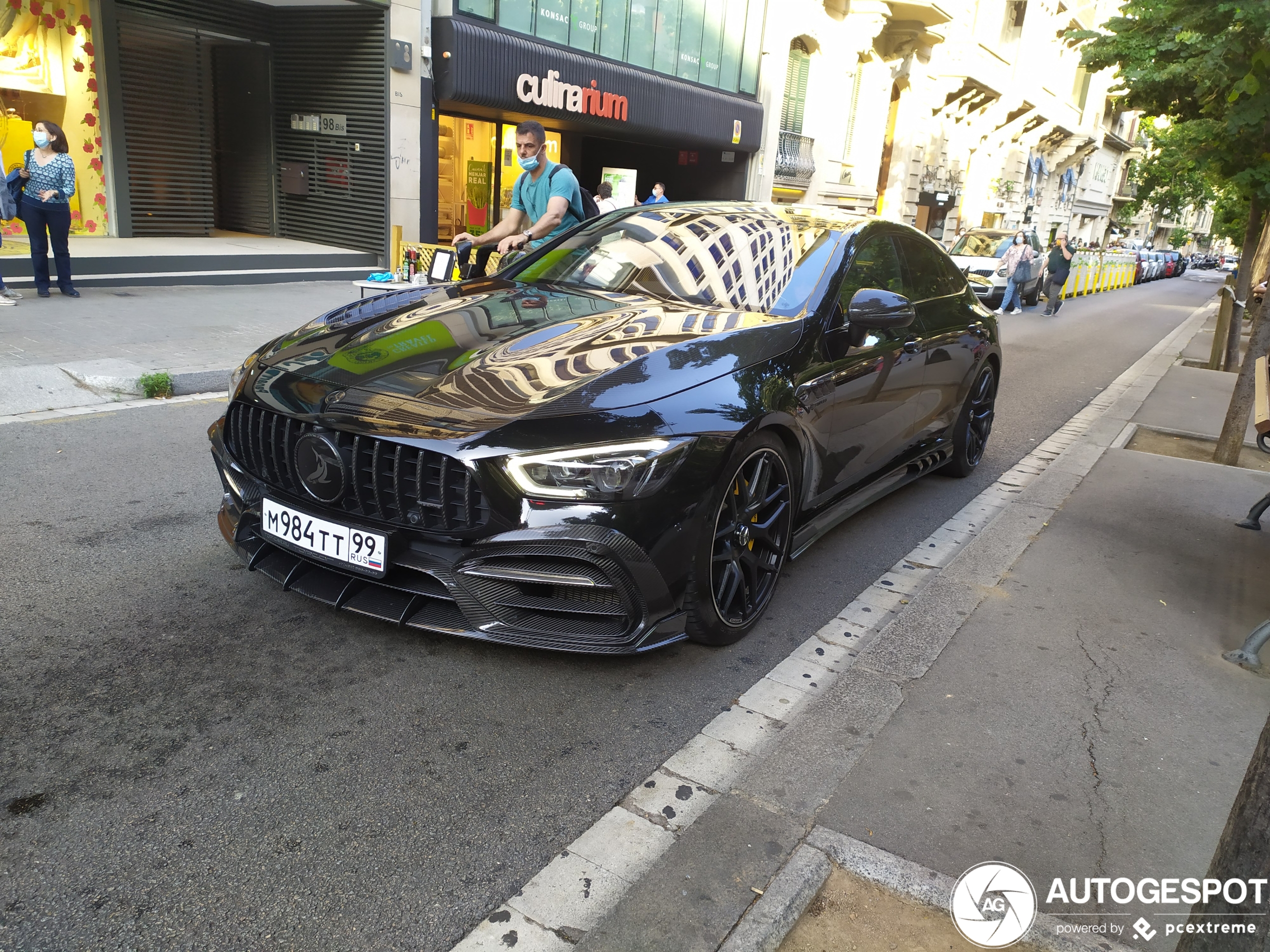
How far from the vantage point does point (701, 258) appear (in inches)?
168

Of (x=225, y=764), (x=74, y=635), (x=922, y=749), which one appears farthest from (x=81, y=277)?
(x=922, y=749)

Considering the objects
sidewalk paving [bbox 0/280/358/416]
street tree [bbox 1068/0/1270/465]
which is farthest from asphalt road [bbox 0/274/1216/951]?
street tree [bbox 1068/0/1270/465]

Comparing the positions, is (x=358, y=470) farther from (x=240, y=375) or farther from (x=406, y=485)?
(x=240, y=375)

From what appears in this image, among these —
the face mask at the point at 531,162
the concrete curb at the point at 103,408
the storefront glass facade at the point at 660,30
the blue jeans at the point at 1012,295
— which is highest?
the storefront glass facade at the point at 660,30

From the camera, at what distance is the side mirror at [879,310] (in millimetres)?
3910

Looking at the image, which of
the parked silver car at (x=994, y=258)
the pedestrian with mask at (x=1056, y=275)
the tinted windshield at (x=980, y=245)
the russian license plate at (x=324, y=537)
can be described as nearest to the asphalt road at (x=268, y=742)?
the russian license plate at (x=324, y=537)

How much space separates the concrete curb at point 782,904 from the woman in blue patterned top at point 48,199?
1082 centimetres

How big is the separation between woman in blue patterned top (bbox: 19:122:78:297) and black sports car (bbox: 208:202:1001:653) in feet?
26.4

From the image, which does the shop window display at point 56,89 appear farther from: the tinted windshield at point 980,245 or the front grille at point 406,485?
the tinted windshield at point 980,245

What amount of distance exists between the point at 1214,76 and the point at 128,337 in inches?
346

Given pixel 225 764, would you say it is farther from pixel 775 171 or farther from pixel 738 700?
pixel 775 171

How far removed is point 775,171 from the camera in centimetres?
2572

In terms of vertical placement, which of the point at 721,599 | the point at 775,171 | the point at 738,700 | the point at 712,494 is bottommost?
the point at 738,700

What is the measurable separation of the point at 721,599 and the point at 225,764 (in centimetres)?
167
